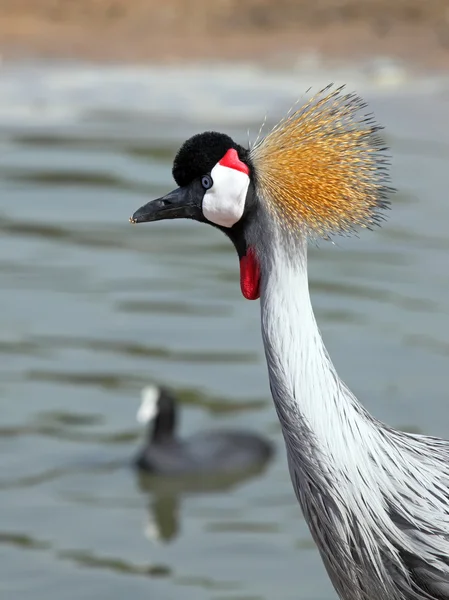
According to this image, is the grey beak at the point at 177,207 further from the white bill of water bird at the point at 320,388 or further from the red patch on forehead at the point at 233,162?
the red patch on forehead at the point at 233,162

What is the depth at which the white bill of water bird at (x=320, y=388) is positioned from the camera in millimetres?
3525

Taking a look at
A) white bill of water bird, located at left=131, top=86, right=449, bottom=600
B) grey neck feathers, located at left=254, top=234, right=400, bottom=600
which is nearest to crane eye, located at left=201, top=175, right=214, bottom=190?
white bill of water bird, located at left=131, top=86, right=449, bottom=600

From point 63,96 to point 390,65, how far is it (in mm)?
2782

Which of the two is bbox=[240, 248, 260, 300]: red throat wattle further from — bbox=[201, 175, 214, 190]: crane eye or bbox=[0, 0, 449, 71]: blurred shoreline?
bbox=[0, 0, 449, 71]: blurred shoreline

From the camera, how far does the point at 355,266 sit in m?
8.92

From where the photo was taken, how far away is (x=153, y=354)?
766cm

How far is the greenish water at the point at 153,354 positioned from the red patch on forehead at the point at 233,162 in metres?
2.38

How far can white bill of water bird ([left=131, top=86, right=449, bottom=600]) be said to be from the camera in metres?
3.53

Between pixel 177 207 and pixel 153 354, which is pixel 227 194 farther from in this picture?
pixel 153 354

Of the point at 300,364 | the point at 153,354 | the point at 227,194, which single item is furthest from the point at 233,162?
the point at 153,354

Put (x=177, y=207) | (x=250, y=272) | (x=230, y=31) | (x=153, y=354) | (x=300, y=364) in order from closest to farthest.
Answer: (x=300, y=364) → (x=250, y=272) → (x=177, y=207) → (x=153, y=354) → (x=230, y=31)

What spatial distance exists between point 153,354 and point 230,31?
6.97m

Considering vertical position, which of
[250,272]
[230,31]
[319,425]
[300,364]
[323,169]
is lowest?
[319,425]

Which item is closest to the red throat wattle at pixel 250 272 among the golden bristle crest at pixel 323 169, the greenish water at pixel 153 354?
the golden bristle crest at pixel 323 169
